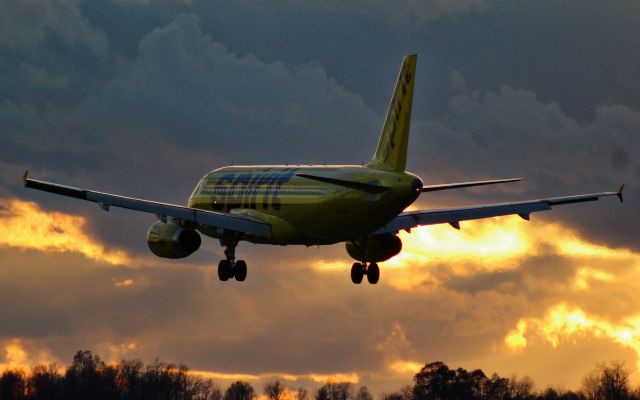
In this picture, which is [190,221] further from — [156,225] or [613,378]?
[613,378]

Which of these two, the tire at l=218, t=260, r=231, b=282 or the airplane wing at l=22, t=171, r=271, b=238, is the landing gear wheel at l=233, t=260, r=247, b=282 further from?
the airplane wing at l=22, t=171, r=271, b=238

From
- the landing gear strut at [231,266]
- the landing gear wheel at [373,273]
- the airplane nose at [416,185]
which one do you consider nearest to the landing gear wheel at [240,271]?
the landing gear strut at [231,266]

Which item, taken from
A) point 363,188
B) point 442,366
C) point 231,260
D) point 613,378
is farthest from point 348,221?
point 442,366

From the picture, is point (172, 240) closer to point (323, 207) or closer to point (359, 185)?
point (323, 207)

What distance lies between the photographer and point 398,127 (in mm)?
87000

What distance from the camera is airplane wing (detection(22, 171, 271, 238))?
82.1m

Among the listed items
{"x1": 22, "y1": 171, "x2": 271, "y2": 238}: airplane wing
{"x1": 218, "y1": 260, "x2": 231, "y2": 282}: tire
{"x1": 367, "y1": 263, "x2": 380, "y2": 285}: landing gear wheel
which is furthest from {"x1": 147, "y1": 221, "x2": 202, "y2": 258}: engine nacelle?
{"x1": 367, "y1": 263, "x2": 380, "y2": 285}: landing gear wheel

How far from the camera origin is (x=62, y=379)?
195125mm

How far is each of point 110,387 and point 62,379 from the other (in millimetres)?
10479

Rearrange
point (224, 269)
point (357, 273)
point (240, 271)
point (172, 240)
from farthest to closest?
point (357, 273) < point (240, 271) < point (224, 269) < point (172, 240)

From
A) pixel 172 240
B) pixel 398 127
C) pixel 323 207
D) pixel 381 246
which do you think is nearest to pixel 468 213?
pixel 381 246

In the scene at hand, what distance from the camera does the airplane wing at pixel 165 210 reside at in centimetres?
8206

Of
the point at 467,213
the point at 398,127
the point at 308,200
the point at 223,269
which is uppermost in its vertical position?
the point at 398,127

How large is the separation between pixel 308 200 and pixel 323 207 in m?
1.65
